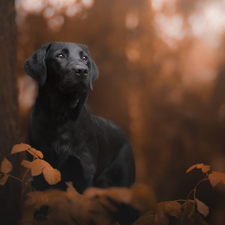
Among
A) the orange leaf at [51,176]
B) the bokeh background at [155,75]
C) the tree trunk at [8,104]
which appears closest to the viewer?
the orange leaf at [51,176]

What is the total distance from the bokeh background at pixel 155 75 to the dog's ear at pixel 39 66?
170cm

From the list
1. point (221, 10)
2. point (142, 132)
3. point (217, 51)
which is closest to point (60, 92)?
point (142, 132)

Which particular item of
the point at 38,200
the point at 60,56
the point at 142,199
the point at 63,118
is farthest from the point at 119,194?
the point at 60,56

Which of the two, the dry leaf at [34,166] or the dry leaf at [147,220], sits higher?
the dry leaf at [34,166]

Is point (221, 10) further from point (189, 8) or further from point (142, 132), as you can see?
point (142, 132)

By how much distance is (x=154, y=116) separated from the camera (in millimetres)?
3682

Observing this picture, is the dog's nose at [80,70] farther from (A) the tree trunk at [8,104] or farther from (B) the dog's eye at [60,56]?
(A) the tree trunk at [8,104]

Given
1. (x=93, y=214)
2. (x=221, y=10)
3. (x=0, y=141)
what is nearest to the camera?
(x=93, y=214)

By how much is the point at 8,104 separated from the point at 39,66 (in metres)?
0.66

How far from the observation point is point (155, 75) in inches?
144

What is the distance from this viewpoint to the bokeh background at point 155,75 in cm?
339

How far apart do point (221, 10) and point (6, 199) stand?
368 centimetres

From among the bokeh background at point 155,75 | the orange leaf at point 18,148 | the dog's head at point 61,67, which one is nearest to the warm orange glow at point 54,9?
the bokeh background at point 155,75

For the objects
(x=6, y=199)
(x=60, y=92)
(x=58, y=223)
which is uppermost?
(x=60, y=92)
